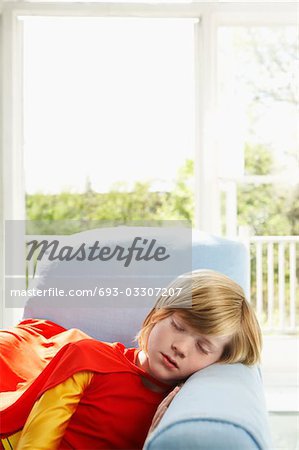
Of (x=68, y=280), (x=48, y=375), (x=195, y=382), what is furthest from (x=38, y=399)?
(x=68, y=280)

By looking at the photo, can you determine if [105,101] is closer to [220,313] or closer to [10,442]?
[220,313]

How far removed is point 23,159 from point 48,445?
8.88 ft

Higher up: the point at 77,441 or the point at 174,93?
the point at 174,93

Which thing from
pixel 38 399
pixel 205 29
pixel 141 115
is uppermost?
pixel 205 29

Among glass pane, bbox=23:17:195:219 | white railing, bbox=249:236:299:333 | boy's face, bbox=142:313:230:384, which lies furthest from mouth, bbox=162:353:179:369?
white railing, bbox=249:236:299:333

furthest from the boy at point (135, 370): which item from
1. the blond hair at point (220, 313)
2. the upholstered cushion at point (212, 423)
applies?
the upholstered cushion at point (212, 423)

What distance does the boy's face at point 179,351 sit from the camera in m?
1.65

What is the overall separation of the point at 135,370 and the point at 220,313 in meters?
0.25

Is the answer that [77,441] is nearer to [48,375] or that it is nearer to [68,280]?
[48,375]

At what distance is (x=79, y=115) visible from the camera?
4.05 metres

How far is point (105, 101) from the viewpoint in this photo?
Result: 13.3 feet

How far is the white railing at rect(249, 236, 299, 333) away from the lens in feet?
15.3

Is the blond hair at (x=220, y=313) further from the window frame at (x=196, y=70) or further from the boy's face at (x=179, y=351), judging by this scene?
the window frame at (x=196, y=70)

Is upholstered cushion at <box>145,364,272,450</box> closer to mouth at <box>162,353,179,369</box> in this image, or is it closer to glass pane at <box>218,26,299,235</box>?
mouth at <box>162,353,179,369</box>
